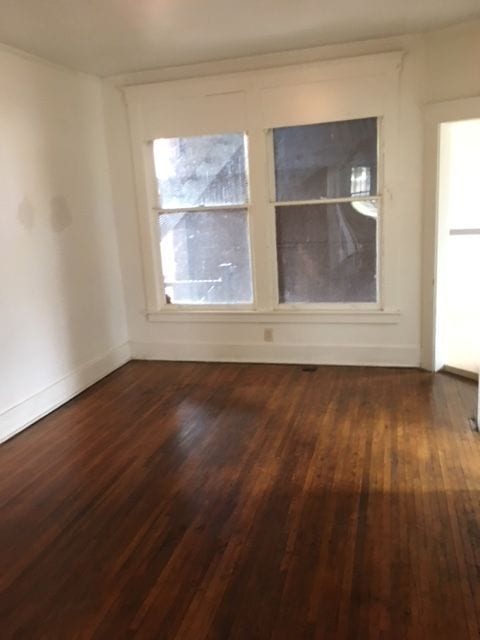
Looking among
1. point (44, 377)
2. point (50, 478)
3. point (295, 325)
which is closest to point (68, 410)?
point (44, 377)

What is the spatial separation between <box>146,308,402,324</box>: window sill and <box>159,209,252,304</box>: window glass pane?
118 millimetres

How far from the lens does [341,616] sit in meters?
1.91

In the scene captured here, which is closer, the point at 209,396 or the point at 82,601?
the point at 82,601

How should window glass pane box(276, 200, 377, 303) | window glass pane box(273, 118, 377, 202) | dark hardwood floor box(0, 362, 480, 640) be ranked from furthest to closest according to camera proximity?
window glass pane box(276, 200, 377, 303) < window glass pane box(273, 118, 377, 202) < dark hardwood floor box(0, 362, 480, 640)

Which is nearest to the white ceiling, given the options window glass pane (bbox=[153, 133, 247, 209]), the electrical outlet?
window glass pane (bbox=[153, 133, 247, 209])

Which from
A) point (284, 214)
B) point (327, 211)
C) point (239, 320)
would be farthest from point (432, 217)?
point (239, 320)

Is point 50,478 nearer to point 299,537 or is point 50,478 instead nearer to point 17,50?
point 299,537

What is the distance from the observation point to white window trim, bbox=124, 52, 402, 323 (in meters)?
4.11

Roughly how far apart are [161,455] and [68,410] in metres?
1.18

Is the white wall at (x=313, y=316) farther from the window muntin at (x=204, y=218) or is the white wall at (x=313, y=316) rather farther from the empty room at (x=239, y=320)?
the window muntin at (x=204, y=218)

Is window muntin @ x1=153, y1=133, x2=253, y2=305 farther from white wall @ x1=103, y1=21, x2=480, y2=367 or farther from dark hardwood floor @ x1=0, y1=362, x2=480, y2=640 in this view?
dark hardwood floor @ x1=0, y1=362, x2=480, y2=640

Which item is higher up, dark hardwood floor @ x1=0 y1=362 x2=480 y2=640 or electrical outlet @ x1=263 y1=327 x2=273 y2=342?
electrical outlet @ x1=263 y1=327 x2=273 y2=342

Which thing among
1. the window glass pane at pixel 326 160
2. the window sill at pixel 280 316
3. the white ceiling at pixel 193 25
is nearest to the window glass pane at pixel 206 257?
the window sill at pixel 280 316

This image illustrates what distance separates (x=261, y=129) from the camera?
4.38 metres
